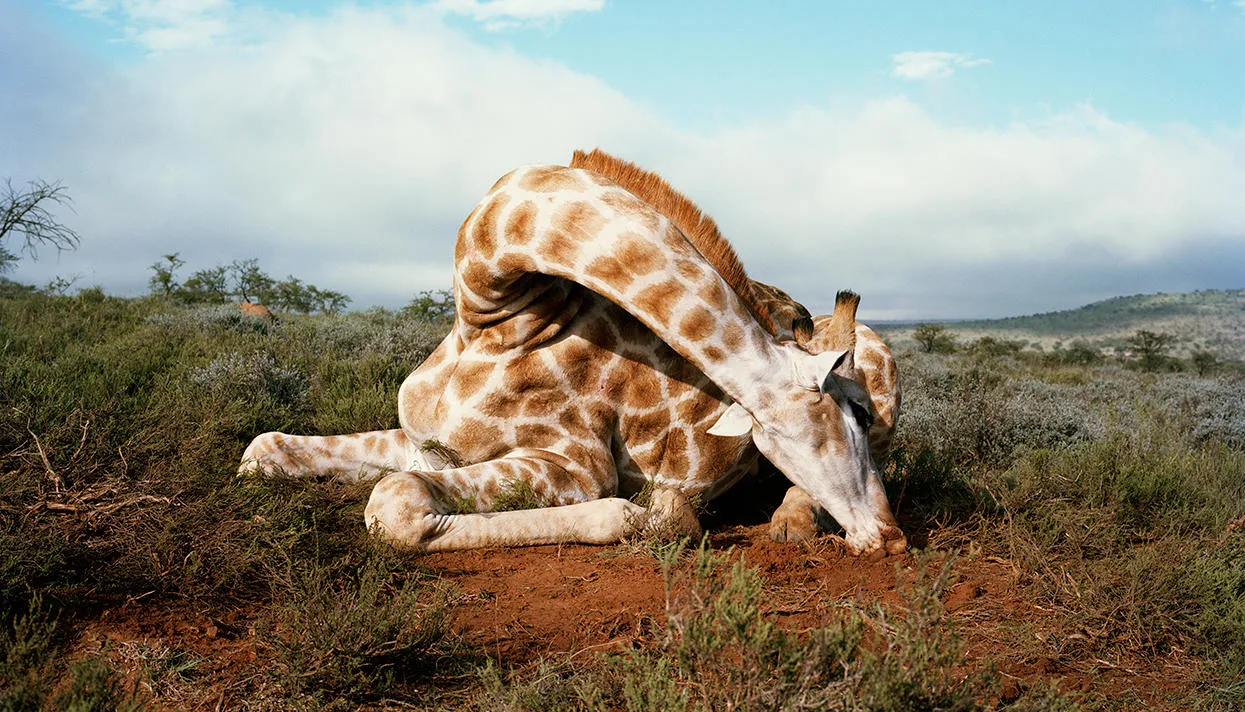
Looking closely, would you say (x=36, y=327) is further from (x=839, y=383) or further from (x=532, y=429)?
(x=839, y=383)

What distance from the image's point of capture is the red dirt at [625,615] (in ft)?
9.79

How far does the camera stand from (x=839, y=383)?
13.0ft

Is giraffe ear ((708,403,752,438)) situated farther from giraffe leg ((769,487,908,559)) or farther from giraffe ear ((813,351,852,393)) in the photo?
giraffe leg ((769,487,908,559))

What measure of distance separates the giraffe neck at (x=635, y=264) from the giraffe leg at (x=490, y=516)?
866 millimetres

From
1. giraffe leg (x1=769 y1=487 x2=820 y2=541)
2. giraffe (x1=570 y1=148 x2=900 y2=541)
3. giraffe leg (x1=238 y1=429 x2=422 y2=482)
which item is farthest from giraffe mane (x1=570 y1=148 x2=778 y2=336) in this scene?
giraffe leg (x1=238 y1=429 x2=422 y2=482)

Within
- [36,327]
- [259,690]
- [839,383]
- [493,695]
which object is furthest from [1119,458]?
[36,327]

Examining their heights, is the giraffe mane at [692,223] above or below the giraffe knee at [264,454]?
above

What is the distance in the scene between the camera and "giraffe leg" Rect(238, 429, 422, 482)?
4863 millimetres

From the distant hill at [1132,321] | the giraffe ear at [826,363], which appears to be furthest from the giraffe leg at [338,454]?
the distant hill at [1132,321]

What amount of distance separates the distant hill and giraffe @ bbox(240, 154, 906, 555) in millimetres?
37181

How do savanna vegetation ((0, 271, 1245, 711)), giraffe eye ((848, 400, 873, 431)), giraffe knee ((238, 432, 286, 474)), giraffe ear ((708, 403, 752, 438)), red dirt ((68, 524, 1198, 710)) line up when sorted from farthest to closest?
giraffe knee ((238, 432, 286, 474))
giraffe eye ((848, 400, 873, 431))
giraffe ear ((708, 403, 752, 438))
red dirt ((68, 524, 1198, 710))
savanna vegetation ((0, 271, 1245, 711))

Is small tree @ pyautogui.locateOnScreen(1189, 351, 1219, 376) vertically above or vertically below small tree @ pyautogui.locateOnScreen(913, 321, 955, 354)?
below

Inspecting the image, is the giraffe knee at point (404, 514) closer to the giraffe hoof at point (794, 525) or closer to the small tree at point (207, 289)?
the giraffe hoof at point (794, 525)

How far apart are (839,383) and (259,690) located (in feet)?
8.58
